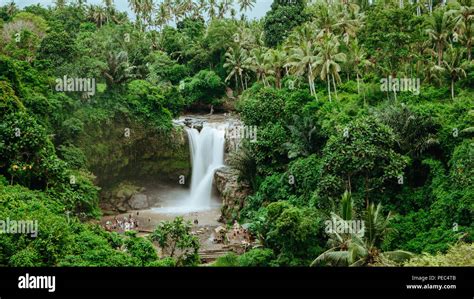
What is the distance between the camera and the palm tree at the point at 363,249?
19781mm

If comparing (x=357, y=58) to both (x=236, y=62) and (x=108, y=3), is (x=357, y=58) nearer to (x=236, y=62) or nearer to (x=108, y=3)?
(x=236, y=62)

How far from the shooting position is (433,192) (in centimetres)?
2522

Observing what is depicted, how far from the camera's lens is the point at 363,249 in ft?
65.2

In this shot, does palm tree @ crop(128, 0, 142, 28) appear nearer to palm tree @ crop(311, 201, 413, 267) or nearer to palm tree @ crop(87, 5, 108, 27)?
palm tree @ crop(87, 5, 108, 27)

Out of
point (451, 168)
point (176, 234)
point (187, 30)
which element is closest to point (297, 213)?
point (176, 234)

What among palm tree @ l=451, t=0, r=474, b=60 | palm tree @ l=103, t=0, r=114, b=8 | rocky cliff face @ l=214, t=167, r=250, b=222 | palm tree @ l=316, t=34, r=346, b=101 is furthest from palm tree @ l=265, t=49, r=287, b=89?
palm tree @ l=103, t=0, r=114, b=8

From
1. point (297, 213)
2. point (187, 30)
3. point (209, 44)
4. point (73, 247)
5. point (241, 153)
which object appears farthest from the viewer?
point (187, 30)

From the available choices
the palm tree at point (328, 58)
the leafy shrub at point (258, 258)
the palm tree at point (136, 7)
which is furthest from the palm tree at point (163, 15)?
the leafy shrub at point (258, 258)

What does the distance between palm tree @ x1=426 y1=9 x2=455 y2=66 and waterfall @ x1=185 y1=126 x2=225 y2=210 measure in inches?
672

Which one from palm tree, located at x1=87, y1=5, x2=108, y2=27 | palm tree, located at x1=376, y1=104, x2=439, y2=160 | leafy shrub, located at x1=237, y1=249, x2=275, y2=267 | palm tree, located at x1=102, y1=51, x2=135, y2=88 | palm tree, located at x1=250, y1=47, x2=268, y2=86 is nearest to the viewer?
leafy shrub, located at x1=237, y1=249, x2=275, y2=267

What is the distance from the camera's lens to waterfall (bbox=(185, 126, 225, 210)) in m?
41.3

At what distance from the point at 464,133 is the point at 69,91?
25167 mm
